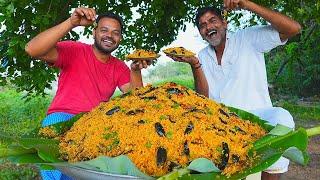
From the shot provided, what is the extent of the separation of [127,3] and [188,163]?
4.39 meters

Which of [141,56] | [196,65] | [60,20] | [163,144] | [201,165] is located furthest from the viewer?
[60,20]

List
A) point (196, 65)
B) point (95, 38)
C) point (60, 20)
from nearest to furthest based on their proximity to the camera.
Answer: point (196, 65), point (95, 38), point (60, 20)

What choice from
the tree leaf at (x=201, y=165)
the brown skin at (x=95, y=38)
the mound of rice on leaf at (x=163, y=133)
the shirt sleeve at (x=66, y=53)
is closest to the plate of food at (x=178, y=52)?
the brown skin at (x=95, y=38)

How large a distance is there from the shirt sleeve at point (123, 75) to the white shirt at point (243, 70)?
1.86 feet

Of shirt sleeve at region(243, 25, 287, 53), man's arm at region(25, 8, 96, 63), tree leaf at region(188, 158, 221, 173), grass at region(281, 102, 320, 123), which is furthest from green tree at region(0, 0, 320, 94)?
grass at region(281, 102, 320, 123)

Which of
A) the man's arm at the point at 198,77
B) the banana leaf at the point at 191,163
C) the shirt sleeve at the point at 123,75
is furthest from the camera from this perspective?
the shirt sleeve at the point at 123,75

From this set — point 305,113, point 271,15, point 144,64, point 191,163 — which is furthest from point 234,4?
point 305,113

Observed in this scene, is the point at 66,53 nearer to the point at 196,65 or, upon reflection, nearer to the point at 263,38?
the point at 196,65

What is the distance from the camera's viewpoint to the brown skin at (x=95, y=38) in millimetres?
2686

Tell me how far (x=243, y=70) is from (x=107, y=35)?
937mm

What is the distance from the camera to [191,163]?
5.57 ft

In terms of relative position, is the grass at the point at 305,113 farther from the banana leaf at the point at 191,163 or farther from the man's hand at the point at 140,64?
the banana leaf at the point at 191,163

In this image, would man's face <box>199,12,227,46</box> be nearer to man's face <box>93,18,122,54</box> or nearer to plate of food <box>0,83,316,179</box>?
man's face <box>93,18,122,54</box>

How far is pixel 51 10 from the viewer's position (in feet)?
14.9
